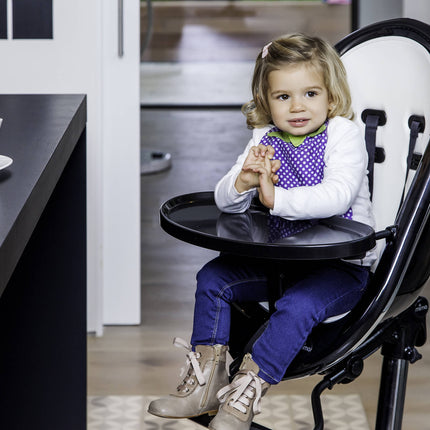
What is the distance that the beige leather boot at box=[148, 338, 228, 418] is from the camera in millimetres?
1375

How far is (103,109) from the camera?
101 inches

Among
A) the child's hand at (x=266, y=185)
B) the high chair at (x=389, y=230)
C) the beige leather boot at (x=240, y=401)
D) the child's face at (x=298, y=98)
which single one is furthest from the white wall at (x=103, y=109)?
the beige leather boot at (x=240, y=401)

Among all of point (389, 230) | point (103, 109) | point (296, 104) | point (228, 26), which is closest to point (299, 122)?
point (296, 104)

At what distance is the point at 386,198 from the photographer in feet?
5.52

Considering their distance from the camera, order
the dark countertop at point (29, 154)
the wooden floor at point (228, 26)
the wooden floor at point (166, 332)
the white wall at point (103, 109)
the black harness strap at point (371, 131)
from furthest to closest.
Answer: the wooden floor at point (228, 26), the white wall at point (103, 109), the wooden floor at point (166, 332), the black harness strap at point (371, 131), the dark countertop at point (29, 154)

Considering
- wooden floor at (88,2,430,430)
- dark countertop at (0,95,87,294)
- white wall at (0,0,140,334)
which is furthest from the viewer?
white wall at (0,0,140,334)

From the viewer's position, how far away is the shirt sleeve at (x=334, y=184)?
1420 mm

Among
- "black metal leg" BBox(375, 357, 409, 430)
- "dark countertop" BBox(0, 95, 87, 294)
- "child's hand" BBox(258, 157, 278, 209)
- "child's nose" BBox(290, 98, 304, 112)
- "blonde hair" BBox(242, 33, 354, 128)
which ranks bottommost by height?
"black metal leg" BBox(375, 357, 409, 430)

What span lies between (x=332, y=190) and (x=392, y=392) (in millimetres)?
408

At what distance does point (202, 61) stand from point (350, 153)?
7.66 m

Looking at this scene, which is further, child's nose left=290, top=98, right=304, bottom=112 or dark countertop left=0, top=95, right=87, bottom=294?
child's nose left=290, top=98, right=304, bottom=112

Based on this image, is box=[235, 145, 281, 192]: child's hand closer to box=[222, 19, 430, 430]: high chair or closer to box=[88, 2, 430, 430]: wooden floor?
box=[222, 19, 430, 430]: high chair

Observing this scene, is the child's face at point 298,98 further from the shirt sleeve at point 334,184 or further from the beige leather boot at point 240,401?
the beige leather boot at point 240,401

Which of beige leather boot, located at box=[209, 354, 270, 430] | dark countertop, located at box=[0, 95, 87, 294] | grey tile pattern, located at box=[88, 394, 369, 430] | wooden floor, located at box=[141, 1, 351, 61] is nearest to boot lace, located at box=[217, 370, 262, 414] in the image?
beige leather boot, located at box=[209, 354, 270, 430]
